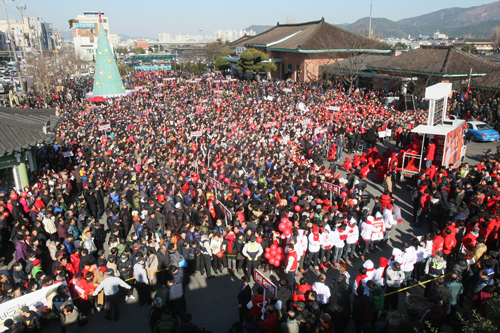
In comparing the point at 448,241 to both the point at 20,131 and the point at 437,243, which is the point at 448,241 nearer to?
the point at 437,243

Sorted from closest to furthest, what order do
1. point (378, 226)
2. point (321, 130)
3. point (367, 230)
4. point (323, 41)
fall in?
point (367, 230), point (378, 226), point (321, 130), point (323, 41)

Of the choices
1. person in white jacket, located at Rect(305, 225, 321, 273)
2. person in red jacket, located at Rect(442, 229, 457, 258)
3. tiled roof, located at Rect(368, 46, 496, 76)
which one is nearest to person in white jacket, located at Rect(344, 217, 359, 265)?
person in white jacket, located at Rect(305, 225, 321, 273)

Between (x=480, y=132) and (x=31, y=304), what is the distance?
21.6 m

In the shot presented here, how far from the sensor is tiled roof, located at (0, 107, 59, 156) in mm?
11547

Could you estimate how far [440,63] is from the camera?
93.7 ft

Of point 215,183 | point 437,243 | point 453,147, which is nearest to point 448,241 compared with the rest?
point 437,243

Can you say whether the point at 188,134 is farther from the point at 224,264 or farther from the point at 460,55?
the point at 460,55

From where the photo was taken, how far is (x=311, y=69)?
42094mm

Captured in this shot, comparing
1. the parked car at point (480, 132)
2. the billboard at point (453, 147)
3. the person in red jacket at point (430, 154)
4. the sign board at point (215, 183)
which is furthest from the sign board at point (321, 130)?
the parked car at point (480, 132)

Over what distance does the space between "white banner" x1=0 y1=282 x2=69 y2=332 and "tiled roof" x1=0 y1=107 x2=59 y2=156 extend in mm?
6559

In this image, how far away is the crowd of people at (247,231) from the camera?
6387 millimetres

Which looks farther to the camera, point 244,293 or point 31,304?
point 244,293

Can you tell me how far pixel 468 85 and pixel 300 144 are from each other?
16.4 m

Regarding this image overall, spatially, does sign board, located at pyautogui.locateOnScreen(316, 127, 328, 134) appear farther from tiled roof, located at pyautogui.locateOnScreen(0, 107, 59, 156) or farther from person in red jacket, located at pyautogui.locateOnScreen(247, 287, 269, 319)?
person in red jacket, located at pyautogui.locateOnScreen(247, 287, 269, 319)
